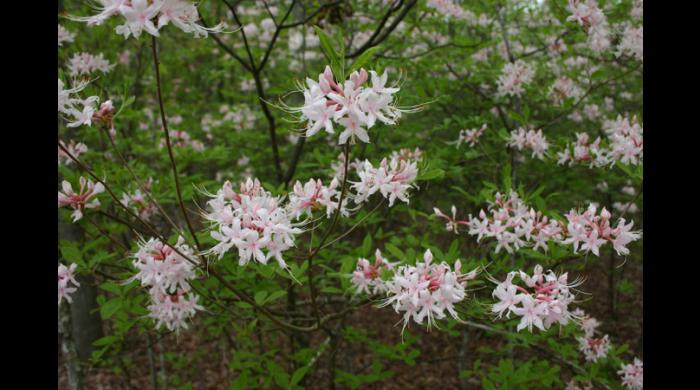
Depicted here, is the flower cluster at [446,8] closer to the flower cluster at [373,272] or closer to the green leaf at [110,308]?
the flower cluster at [373,272]

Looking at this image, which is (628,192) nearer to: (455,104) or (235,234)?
(455,104)

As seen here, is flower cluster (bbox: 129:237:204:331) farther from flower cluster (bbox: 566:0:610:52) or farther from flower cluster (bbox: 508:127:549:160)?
flower cluster (bbox: 566:0:610:52)

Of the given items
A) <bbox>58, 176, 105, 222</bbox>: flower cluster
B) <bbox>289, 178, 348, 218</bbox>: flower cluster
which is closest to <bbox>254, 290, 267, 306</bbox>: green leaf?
<bbox>289, 178, 348, 218</bbox>: flower cluster

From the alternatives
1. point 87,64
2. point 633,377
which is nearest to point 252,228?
point 87,64

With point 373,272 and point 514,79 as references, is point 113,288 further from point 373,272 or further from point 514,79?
point 514,79

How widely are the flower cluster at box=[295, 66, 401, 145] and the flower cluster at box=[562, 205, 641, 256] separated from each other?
1.13 metres

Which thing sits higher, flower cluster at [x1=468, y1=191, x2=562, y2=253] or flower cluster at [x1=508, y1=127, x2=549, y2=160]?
flower cluster at [x1=508, y1=127, x2=549, y2=160]

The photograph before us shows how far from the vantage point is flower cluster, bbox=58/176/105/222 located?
6.51 feet

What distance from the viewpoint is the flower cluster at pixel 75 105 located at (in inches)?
64.2

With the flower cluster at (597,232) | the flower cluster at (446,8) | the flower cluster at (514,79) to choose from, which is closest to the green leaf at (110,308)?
the flower cluster at (597,232)

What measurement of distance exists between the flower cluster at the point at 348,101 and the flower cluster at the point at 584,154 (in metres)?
2.01

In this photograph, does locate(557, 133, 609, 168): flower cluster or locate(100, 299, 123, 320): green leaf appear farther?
locate(557, 133, 609, 168): flower cluster

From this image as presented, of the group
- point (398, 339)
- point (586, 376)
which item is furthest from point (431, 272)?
point (398, 339)

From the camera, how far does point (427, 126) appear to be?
4766 mm
